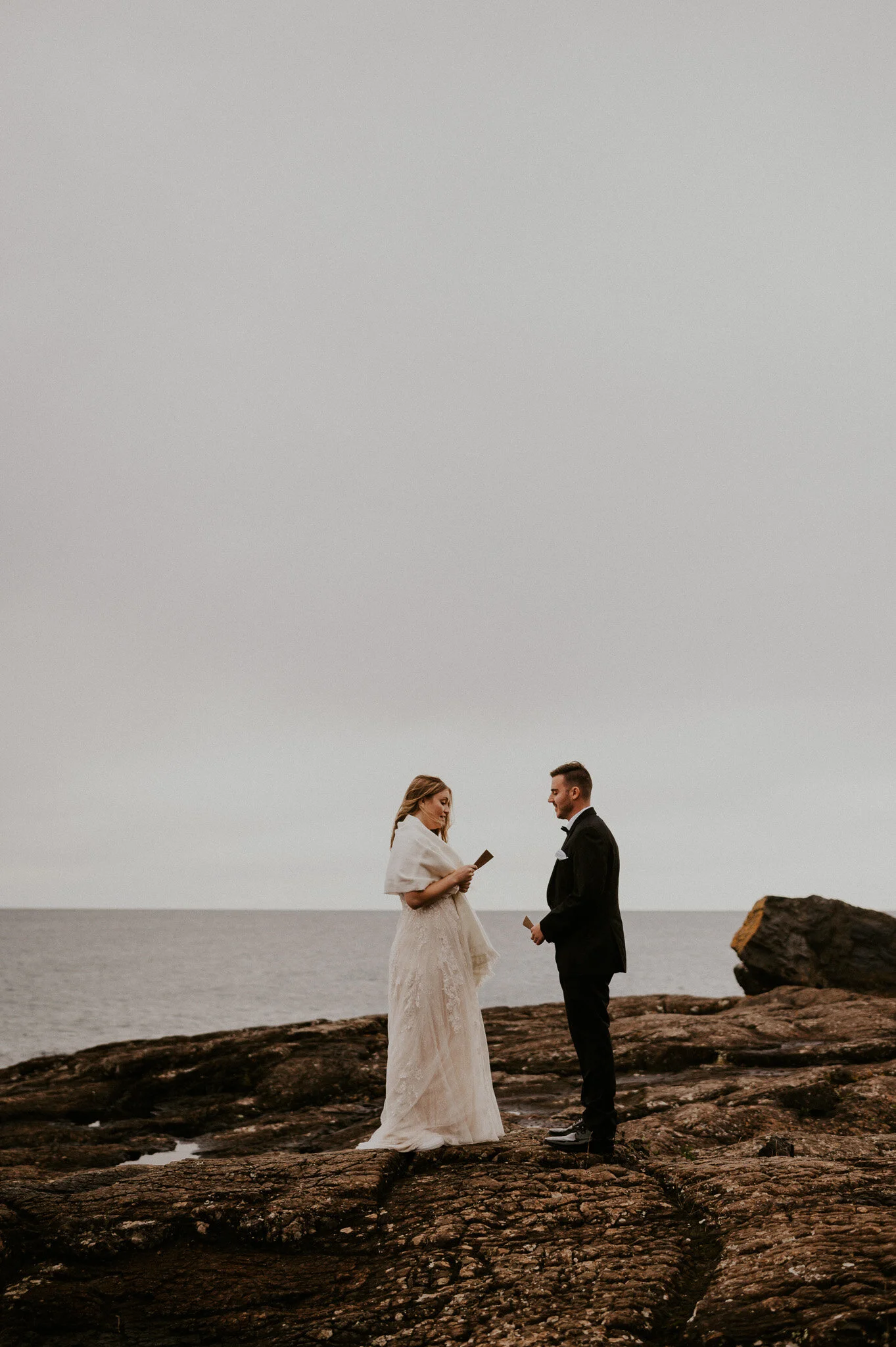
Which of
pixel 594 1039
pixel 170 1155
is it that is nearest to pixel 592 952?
pixel 594 1039

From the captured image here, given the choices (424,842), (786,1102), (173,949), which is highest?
(424,842)

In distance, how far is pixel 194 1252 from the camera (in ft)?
24.0

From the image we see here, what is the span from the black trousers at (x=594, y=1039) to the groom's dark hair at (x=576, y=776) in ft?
5.18

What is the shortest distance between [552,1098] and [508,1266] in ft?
27.1

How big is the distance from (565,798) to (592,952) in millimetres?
1342

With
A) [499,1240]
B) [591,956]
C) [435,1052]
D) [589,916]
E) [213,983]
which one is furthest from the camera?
[213,983]

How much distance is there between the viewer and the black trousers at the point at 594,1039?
823 cm

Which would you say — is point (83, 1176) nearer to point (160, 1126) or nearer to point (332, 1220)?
point (332, 1220)

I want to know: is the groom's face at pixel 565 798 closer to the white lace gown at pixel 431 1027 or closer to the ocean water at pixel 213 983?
the white lace gown at pixel 431 1027

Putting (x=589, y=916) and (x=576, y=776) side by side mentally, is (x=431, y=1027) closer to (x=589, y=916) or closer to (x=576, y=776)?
(x=589, y=916)

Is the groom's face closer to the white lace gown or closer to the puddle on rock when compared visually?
the white lace gown

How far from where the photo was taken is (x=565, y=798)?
8711mm

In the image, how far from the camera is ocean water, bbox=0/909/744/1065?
51.7 meters

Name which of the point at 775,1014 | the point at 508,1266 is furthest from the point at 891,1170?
the point at 775,1014
